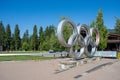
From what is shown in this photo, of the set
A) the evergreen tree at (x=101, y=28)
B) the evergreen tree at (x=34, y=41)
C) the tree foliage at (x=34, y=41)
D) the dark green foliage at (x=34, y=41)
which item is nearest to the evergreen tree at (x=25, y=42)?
the dark green foliage at (x=34, y=41)

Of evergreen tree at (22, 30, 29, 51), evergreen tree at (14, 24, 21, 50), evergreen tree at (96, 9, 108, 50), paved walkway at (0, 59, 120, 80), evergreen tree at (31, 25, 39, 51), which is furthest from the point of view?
evergreen tree at (14, 24, 21, 50)

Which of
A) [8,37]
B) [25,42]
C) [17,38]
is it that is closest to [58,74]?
[25,42]

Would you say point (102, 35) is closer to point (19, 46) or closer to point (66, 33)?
point (66, 33)

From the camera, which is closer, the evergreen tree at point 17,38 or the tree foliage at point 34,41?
the tree foliage at point 34,41

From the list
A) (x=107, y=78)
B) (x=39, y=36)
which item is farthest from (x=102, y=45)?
(x=39, y=36)

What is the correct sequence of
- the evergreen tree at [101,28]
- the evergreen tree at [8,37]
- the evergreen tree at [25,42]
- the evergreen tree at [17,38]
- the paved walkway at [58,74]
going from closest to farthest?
the paved walkway at [58,74]
the evergreen tree at [101,28]
the evergreen tree at [8,37]
the evergreen tree at [25,42]
the evergreen tree at [17,38]

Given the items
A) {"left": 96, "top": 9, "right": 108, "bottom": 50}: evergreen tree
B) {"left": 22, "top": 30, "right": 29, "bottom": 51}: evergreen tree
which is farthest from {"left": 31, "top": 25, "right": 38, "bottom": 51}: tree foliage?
{"left": 96, "top": 9, "right": 108, "bottom": 50}: evergreen tree

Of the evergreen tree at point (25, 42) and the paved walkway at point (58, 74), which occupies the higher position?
the evergreen tree at point (25, 42)

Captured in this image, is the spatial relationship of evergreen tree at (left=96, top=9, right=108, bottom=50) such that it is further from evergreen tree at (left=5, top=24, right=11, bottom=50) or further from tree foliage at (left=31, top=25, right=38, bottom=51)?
evergreen tree at (left=5, top=24, right=11, bottom=50)

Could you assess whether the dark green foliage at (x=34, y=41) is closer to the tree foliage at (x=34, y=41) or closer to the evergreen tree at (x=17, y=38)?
the tree foliage at (x=34, y=41)

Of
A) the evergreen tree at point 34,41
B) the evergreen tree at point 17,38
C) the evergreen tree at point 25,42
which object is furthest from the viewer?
the evergreen tree at point 17,38

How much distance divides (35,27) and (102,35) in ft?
177

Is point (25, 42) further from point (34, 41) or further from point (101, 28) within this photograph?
point (101, 28)

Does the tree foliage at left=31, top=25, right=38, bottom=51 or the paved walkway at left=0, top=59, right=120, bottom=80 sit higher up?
the tree foliage at left=31, top=25, right=38, bottom=51
